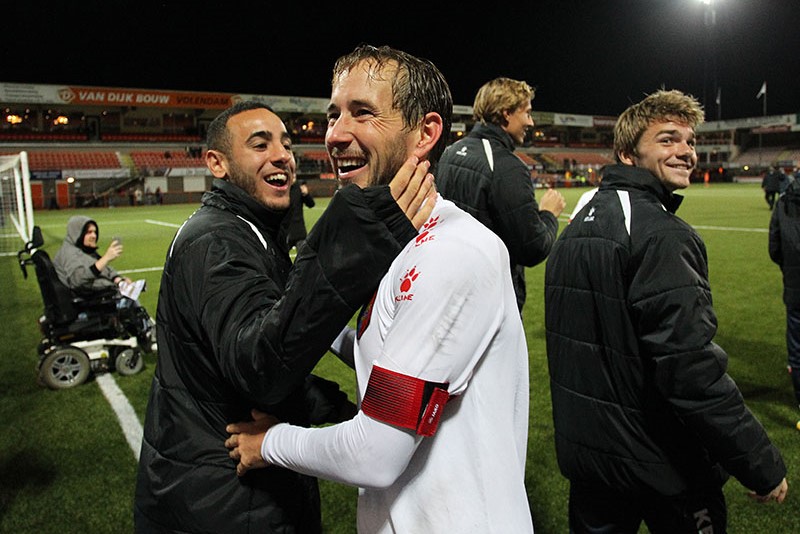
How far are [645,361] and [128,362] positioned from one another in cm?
563

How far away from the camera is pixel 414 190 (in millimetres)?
1384

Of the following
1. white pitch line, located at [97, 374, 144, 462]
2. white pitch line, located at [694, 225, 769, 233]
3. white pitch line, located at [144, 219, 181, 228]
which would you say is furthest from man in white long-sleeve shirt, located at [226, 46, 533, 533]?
white pitch line, located at [144, 219, 181, 228]

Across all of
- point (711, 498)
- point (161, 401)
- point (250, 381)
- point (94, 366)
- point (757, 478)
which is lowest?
point (94, 366)

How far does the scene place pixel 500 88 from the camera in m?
4.27

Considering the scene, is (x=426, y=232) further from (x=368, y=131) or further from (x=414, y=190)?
(x=368, y=131)

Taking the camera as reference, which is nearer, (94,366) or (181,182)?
(94,366)

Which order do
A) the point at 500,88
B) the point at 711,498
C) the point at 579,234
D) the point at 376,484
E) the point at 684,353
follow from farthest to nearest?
the point at 500,88, the point at 579,234, the point at 711,498, the point at 684,353, the point at 376,484

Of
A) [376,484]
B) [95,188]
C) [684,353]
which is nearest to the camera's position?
[376,484]

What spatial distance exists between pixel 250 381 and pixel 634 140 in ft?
6.30

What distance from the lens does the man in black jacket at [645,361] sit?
2002 millimetres

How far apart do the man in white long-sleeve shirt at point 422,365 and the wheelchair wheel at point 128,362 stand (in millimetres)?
5408

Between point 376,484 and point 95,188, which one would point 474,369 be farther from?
point 95,188

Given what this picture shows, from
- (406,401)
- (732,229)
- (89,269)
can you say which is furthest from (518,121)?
(732,229)

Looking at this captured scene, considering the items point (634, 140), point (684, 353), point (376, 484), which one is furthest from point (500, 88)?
point (376, 484)
